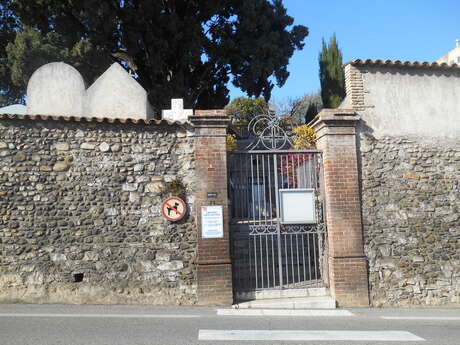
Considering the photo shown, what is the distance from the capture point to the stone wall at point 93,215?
7055 millimetres

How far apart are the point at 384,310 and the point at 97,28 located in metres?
14.4

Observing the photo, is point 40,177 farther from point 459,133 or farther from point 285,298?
point 459,133

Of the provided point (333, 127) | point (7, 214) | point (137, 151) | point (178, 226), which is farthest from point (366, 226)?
point (7, 214)

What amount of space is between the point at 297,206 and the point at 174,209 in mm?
2352

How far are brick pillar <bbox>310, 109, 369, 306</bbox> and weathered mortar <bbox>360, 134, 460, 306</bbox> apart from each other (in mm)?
221

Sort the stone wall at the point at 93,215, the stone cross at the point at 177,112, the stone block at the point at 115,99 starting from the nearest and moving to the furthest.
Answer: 1. the stone wall at the point at 93,215
2. the stone cross at the point at 177,112
3. the stone block at the point at 115,99

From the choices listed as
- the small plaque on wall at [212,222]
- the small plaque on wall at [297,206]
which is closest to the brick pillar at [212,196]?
the small plaque on wall at [212,222]

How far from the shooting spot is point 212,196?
734cm

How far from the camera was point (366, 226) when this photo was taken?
301 inches

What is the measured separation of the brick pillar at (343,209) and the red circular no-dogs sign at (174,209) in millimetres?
2777

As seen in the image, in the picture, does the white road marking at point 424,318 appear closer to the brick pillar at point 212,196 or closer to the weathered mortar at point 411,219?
the weathered mortar at point 411,219

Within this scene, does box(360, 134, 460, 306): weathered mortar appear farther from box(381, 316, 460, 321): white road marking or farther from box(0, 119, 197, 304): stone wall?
box(0, 119, 197, 304): stone wall

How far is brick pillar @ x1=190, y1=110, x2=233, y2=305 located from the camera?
7.14 metres

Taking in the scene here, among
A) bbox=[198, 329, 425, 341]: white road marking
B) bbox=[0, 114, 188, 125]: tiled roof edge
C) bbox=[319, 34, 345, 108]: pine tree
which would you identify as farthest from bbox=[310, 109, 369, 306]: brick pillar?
bbox=[319, 34, 345, 108]: pine tree
